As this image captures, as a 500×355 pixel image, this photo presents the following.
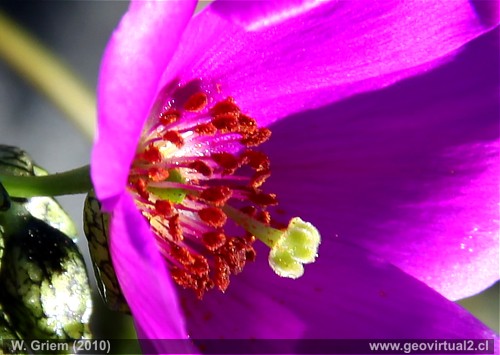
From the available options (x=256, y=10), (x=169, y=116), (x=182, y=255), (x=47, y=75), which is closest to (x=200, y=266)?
(x=182, y=255)

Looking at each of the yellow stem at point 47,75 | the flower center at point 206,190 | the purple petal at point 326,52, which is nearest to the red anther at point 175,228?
the flower center at point 206,190

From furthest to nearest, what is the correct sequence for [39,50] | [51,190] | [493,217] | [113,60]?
1. [39,50]
2. [493,217]
3. [51,190]
4. [113,60]

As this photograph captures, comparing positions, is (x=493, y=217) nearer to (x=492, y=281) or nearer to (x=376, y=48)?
(x=492, y=281)

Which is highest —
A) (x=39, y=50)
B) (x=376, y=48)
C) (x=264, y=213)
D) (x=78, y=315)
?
(x=39, y=50)

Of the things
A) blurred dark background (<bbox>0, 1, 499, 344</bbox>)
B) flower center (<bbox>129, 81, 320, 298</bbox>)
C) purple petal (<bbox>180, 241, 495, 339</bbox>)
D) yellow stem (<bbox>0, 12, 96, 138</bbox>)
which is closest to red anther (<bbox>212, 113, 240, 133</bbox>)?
flower center (<bbox>129, 81, 320, 298</bbox>)

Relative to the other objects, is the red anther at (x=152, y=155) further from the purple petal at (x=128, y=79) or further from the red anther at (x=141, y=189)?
the purple petal at (x=128, y=79)

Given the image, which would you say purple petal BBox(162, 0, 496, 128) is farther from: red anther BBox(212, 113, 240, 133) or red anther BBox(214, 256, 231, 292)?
red anther BBox(214, 256, 231, 292)

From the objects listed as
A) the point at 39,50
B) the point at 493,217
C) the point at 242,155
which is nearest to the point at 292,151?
the point at 242,155
